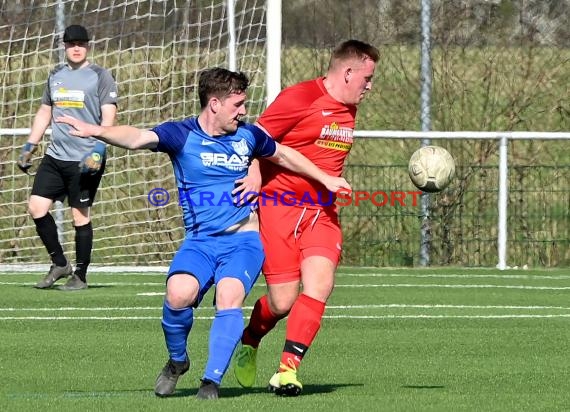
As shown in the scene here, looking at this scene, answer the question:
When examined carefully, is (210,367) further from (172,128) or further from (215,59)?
(215,59)

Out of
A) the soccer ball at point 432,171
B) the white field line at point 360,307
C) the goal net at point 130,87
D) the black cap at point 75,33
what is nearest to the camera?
the soccer ball at point 432,171

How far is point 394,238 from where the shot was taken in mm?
15250

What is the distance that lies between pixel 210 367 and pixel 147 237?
8029 millimetres

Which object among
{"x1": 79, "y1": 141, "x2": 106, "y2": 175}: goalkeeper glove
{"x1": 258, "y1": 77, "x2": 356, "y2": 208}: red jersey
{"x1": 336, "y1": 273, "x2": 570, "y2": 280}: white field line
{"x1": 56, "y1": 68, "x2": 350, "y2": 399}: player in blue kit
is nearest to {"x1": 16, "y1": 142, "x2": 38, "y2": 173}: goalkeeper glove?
{"x1": 79, "y1": 141, "x2": 106, "y2": 175}: goalkeeper glove

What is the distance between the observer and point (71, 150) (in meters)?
12.0

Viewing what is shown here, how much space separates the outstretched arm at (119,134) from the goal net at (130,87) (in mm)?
7381

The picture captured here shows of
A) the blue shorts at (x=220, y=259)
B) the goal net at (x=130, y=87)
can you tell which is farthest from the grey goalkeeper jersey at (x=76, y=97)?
the blue shorts at (x=220, y=259)

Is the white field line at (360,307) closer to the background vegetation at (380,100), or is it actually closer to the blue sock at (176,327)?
the background vegetation at (380,100)

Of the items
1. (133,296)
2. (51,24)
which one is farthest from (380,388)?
(51,24)

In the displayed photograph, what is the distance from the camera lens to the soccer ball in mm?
9227

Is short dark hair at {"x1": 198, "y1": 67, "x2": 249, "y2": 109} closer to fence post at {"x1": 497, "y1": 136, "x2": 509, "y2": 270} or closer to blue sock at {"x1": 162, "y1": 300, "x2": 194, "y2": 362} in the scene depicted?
blue sock at {"x1": 162, "y1": 300, "x2": 194, "y2": 362}

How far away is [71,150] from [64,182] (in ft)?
0.91

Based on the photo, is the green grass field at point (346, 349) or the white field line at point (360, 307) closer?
the green grass field at point (346, 349)

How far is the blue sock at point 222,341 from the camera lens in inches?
262
